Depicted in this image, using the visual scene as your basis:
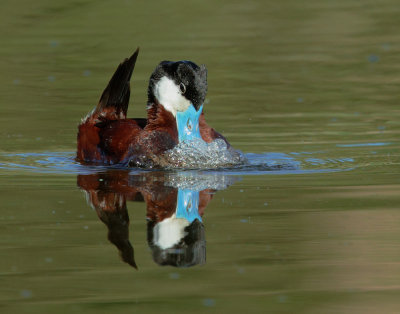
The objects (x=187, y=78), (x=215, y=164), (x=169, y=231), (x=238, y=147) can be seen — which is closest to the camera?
(x=169, y=231)

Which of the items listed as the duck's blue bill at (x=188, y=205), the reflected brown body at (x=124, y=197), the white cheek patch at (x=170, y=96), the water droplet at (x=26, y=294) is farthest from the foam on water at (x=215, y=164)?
the water droplet at (x=26, y=294)

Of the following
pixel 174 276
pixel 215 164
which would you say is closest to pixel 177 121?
pixel 215 164

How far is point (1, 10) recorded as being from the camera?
22.3m

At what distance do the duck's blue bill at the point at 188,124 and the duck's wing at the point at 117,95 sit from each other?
826 millimetres

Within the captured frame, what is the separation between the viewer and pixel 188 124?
363 inches

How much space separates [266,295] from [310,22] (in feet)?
53.7

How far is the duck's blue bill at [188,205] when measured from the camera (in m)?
6.78

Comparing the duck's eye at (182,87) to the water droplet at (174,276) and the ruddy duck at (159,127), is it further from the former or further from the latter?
the water droplet at (174,276)

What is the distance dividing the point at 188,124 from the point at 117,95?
100cm

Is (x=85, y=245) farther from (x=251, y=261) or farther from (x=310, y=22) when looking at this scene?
(x=310, y=22)

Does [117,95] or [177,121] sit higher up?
[117,95]

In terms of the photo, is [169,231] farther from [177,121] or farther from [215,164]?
[177,121]

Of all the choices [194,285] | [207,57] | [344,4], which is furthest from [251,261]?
[344,4]

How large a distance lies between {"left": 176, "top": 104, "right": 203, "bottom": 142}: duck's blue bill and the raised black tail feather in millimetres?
822
